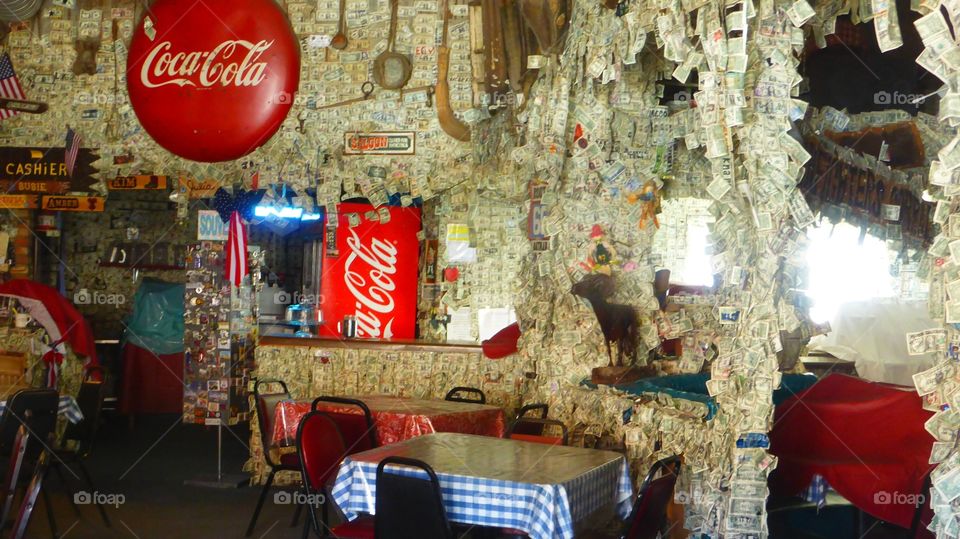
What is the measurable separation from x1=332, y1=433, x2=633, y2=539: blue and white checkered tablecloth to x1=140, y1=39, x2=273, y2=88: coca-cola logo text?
378 cm

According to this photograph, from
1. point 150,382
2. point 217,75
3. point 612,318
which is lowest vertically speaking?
point 150,382

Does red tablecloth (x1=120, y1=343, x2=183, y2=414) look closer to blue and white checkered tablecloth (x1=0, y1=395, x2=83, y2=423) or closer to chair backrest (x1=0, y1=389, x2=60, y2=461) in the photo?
blue and white checkered tablecloth (x1=0, y1=395, x2=83, y2=423)

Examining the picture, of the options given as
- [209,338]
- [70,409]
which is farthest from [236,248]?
[70,409]

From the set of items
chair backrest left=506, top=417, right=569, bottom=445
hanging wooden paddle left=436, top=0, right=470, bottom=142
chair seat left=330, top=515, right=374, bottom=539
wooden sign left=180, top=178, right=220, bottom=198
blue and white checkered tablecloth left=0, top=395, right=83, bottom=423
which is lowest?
chair seat left=330, top=515, right=374, bottom=539

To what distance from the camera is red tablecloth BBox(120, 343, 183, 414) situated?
9.55 metres

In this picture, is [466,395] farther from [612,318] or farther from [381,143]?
[381,143]

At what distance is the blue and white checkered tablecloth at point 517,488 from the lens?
11.4ft

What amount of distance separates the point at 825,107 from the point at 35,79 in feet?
20.0

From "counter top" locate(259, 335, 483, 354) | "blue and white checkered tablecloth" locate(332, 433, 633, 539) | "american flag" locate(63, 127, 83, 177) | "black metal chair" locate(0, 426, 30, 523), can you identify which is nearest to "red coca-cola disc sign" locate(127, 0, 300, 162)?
"american flag" locate(63, 127, 83, 177)

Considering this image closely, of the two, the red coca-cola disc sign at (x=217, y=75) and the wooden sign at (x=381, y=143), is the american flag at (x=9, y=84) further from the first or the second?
the wooden sign at (x=381, y=143)

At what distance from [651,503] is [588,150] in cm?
254

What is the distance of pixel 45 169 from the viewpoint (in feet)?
24.1

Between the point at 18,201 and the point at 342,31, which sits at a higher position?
the point at 342,31

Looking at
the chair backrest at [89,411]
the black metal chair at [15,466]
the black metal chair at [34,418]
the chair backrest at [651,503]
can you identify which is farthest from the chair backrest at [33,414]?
the chair backrest at [651,503]
